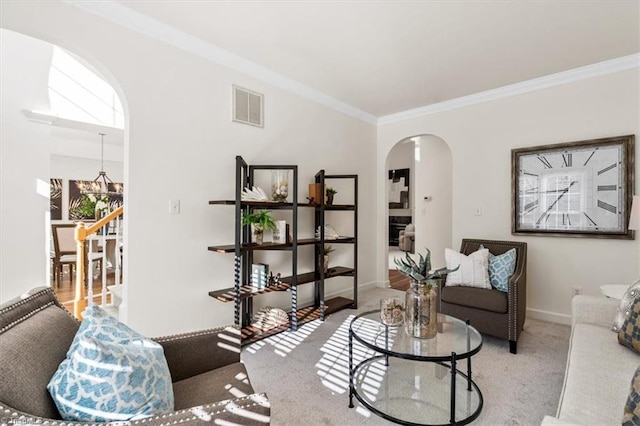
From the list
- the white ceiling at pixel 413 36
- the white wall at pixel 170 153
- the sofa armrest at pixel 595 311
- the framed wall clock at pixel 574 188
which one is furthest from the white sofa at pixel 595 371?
the white wall at pixel 170 153

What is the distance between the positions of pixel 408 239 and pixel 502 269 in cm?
588

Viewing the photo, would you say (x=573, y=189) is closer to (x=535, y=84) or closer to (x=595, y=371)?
(x=535, y=84)

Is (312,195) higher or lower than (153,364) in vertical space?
higher

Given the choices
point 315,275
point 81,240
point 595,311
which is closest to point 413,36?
point 595,311

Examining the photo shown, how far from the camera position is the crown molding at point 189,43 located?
87.0 inches

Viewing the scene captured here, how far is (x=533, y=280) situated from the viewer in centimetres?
344

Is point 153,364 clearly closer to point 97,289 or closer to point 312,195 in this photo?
point 312,195

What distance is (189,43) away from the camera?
2645mm

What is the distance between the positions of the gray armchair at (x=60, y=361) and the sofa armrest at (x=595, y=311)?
2.19m

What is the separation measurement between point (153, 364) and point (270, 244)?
189 centimetres

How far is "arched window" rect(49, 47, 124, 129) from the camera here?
3582mm

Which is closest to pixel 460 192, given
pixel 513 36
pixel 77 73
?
pixel 513 36

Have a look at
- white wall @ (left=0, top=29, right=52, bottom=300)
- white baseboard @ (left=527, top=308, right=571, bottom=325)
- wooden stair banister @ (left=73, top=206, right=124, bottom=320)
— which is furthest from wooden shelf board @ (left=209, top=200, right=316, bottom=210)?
white baseboard @ (left=527, top=308, right=571, bottom=325)

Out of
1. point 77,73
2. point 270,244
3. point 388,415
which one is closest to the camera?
point 388,415
